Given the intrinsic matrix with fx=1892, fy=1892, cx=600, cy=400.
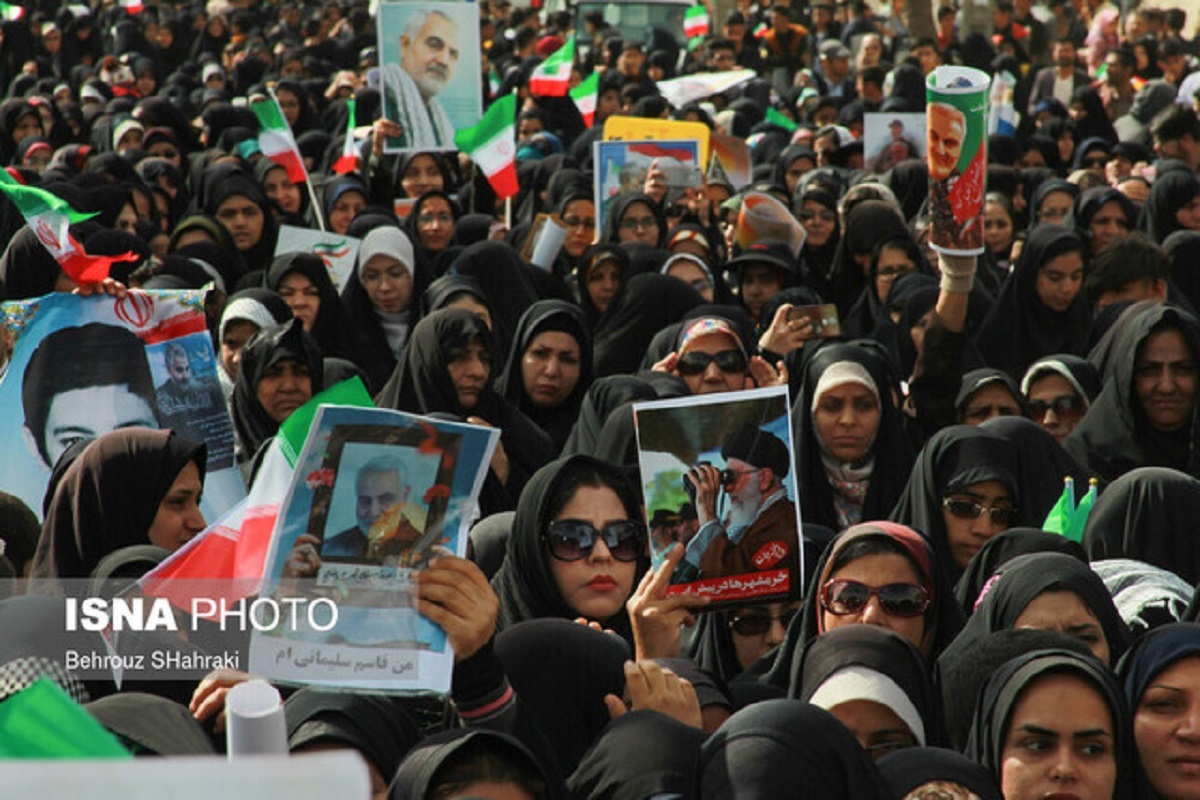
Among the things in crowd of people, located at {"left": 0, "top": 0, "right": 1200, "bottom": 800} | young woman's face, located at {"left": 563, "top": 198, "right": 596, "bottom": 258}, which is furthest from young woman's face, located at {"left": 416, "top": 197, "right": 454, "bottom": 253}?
young woman's face, located at {"left": 563, "top": 198, "right": 596, "bottom": 258}

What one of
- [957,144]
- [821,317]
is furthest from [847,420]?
[821,317]

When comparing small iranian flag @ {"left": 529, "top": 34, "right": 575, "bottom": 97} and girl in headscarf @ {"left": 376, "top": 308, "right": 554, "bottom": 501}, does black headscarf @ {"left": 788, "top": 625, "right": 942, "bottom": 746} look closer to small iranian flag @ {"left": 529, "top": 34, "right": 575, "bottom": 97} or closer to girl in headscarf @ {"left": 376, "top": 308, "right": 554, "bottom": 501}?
girl in headscarf @ {"left": 376, "top": 308, "right": 554, "bottom": 501}

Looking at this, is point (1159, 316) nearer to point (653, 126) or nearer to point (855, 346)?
point (855, 346)

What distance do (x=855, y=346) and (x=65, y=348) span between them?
213 cm

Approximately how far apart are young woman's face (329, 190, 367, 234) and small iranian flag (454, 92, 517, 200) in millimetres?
572

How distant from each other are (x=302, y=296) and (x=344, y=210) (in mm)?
2461

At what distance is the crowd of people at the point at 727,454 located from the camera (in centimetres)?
294

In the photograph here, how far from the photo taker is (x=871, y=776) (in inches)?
103

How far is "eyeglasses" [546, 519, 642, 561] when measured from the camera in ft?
12.1

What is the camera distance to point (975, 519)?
4488mm

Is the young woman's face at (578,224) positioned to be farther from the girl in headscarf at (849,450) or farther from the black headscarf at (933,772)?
the black headscarf at (933,772)

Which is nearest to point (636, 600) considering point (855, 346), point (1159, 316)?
point (855, 346)

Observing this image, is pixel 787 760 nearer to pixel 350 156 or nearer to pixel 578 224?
pixel 578 224

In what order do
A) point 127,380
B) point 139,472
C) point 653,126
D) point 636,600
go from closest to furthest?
point 636,600
point 139,472
point 127,380
point 653,126
